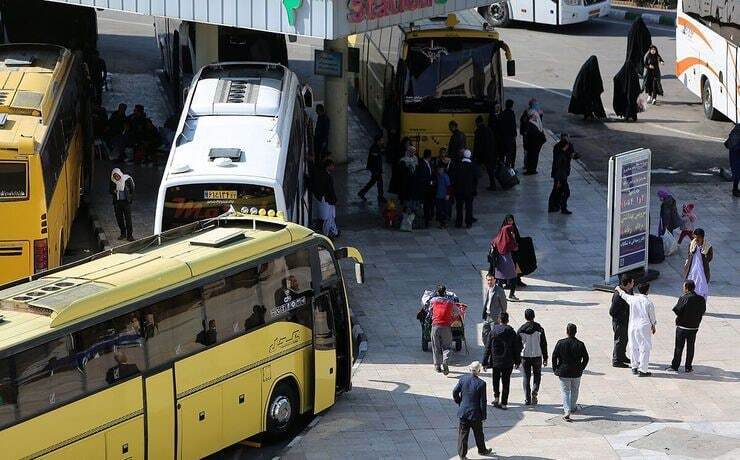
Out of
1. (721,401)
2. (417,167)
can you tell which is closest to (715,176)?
(417,167)

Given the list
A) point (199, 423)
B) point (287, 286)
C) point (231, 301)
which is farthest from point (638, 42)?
point (199, 423)

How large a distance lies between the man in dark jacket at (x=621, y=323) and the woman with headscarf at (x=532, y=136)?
33.5ft

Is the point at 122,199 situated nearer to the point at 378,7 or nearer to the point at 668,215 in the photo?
→ the point at 378,7

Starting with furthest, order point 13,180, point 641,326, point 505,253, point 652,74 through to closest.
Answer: point 652,74
point 505,253
point 13,180
point 641,326

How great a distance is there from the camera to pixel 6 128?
80.1ft

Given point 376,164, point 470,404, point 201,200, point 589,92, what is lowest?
point 470,404

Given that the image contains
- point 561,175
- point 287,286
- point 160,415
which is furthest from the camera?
point 561,175

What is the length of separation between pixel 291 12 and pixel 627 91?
1256 centimetres

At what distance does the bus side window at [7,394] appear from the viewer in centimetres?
1570

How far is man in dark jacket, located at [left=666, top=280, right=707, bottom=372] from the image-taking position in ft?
71.6

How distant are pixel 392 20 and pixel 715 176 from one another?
8.60m

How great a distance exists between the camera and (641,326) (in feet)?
71.2

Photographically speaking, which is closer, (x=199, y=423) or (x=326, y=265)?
(x=199, y=423)

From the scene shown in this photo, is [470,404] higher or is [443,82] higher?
[443,82]
